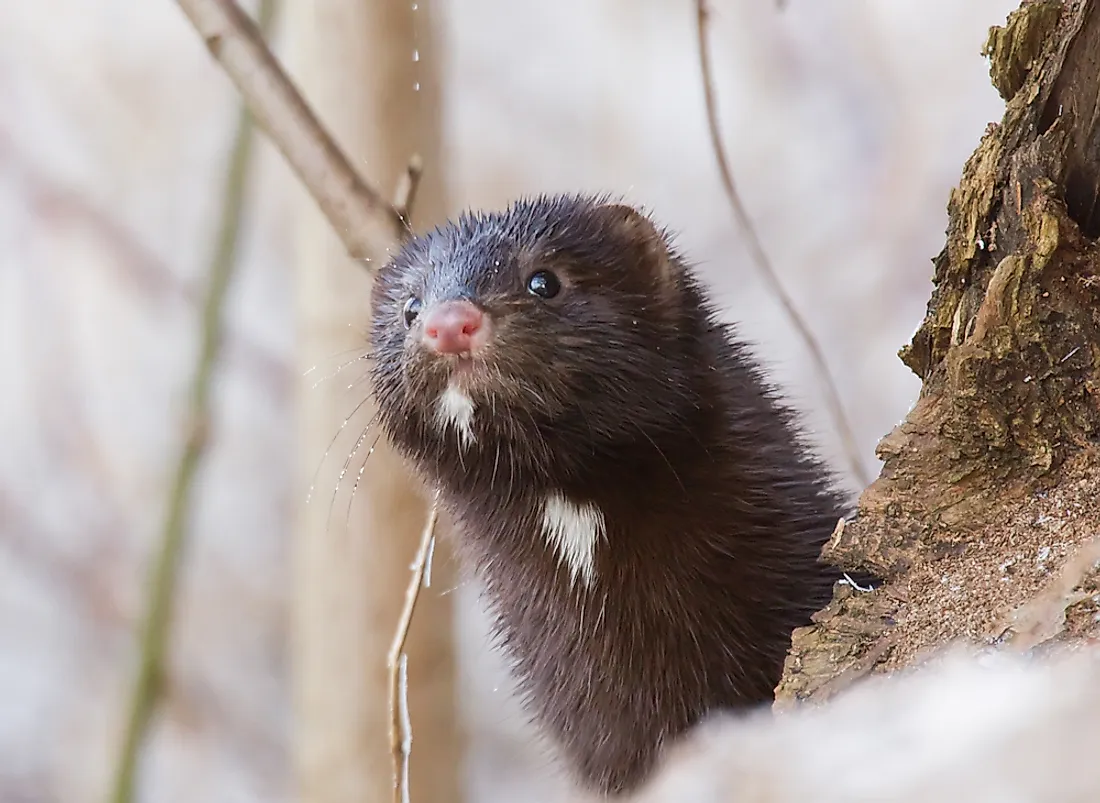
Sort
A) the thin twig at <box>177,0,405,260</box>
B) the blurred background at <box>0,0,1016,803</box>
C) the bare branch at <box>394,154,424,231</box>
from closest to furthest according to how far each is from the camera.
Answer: the thin twig at <box>177,0,405,260</box>
the bare branch at <box>394,154,424,231</box>
the blurred background at <box>0,0,1016,803</box>

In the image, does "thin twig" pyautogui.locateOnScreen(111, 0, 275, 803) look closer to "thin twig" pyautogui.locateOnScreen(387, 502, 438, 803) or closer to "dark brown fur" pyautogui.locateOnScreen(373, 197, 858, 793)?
"dark brown fur" pyautogui.locateOnScreen(373, 197, 858, 793)

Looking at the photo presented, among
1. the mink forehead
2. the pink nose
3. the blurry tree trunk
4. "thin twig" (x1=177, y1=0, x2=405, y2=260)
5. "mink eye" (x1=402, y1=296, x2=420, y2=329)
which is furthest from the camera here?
the blurry tree trunk

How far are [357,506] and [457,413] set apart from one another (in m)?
0.90

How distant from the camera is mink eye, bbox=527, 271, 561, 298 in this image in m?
2.20

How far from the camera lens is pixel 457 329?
6.77 feet

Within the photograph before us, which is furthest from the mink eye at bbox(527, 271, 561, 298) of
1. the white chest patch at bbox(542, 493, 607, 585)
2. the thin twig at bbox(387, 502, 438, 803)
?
the thin twig at bbox(387, 502, 438, 803)

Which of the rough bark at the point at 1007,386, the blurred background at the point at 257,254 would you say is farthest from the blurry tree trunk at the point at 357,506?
the blurred background at the point at 257,254

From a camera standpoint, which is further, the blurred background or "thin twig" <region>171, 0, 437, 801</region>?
the blurred background

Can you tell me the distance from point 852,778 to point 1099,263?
115 centimetres

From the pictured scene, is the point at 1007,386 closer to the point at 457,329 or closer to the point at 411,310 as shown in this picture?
the point at 457,329

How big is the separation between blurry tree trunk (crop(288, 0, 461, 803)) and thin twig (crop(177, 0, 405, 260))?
0.48m

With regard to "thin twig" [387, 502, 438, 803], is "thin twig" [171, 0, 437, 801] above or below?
above

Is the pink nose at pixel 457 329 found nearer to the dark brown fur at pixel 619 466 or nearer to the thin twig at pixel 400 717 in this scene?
the dark brown fur at pixel 619 466

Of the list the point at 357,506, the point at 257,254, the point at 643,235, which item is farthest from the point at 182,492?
the point at 257,254
